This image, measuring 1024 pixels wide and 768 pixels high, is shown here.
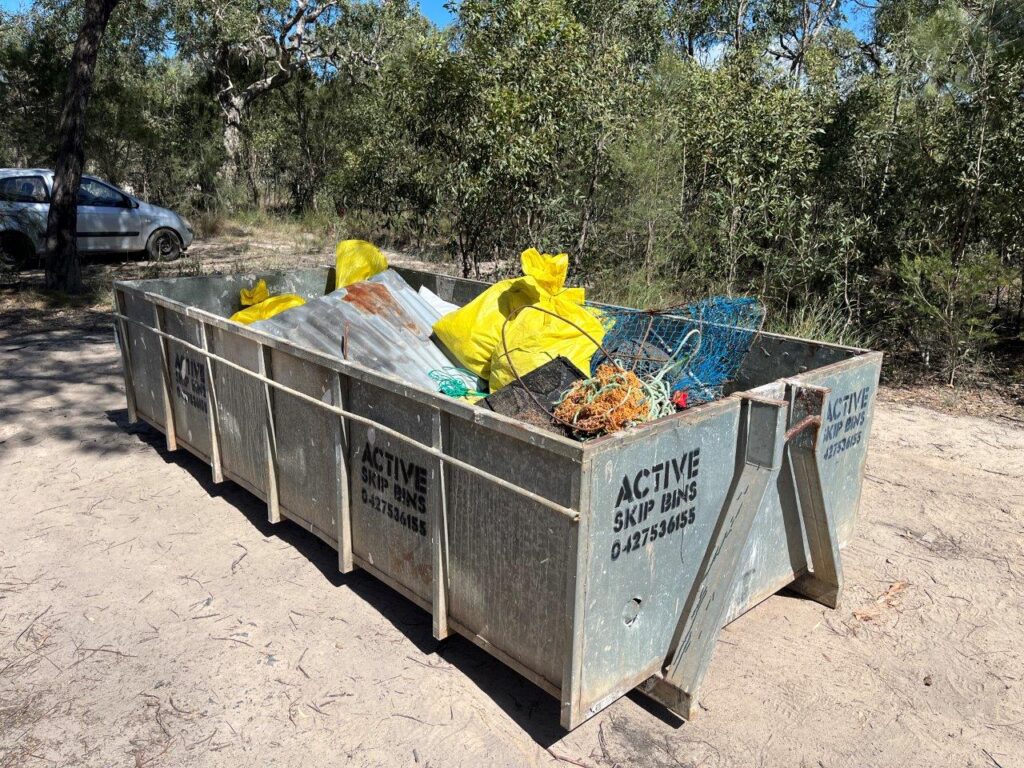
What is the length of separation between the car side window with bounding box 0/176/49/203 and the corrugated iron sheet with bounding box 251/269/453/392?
370 inches

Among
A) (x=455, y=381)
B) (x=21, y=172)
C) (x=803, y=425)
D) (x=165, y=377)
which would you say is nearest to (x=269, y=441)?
(x=455, y=381)

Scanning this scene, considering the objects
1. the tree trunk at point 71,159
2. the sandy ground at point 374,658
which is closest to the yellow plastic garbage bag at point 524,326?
the sandy ground at point 374,658

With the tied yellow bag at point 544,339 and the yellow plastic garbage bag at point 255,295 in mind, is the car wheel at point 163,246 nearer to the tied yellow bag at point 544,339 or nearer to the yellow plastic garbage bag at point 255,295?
the yellow plastic garbage bag at point 255,295

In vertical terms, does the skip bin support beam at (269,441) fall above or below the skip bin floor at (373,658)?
above

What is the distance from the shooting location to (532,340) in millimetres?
4078

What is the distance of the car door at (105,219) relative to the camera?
12625 mm

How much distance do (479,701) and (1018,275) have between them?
272 inches

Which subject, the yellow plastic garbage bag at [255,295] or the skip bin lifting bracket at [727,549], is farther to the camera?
the yellow plastic garbage bag at [255,295]

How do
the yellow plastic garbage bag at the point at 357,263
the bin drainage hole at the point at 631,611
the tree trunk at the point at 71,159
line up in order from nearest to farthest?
the bin drainage hole at the point at 631,611 < the yellow plastic garbage bag at the point at 357,263 < the tree trunk at the point at 71,159

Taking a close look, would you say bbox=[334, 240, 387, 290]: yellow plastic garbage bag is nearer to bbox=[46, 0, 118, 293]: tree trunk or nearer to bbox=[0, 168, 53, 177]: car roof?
bbox=[46, 0, 118, 293]: tree trunk

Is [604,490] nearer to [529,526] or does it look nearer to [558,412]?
[529,526]

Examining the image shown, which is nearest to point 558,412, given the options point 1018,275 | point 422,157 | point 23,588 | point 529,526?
point 529,526

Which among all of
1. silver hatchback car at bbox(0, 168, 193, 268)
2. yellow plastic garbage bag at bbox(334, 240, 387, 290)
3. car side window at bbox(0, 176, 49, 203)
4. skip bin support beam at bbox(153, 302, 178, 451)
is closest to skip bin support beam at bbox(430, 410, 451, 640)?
skip bin support beam at bbox(153, 302, 178, 451)

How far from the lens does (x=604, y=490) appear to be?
2475mm
